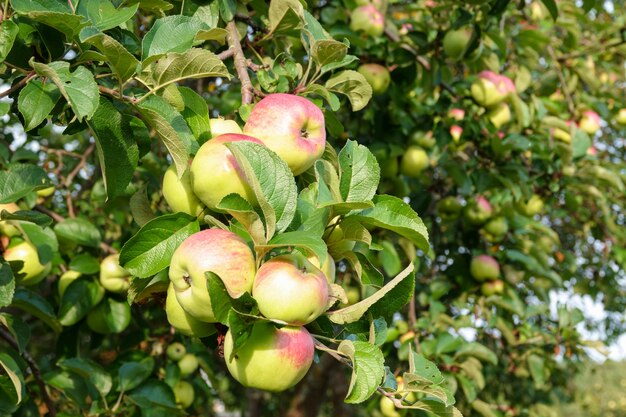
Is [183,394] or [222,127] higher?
[222,127]

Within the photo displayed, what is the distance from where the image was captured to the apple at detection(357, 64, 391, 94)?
202cm

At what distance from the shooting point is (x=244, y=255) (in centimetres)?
80

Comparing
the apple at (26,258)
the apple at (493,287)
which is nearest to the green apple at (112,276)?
the apple at (26,258)

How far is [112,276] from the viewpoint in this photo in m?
1.62

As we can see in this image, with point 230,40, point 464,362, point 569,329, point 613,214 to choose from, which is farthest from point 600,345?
point 230,40

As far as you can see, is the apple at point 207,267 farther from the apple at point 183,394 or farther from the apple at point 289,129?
the apple at point 183,394

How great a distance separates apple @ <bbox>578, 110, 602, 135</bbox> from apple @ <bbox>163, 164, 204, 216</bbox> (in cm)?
223

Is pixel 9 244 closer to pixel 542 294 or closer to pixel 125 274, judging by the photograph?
pixel 125 274

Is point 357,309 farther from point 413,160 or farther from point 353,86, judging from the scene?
point 413,160

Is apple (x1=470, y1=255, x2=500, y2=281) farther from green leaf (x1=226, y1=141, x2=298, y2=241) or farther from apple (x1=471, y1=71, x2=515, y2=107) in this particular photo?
green leaf (x1=226, y1=141, x2=298, y2=241)

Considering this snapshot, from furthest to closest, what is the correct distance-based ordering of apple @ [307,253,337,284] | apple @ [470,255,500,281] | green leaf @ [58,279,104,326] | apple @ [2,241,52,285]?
apple @ [470,255,500,281]
green leaf @ [58,279,104,326]
apple @ [2,241,52,285]
apple @ [307,253,337,284]

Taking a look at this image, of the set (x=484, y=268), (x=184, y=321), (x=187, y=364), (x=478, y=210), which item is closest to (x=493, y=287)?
(x=484, y=268)

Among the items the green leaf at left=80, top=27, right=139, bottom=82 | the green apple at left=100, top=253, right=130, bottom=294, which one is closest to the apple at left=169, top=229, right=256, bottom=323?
the green leaf at left=80, top=27, right=139, bottom=82

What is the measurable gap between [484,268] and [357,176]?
165 cm
